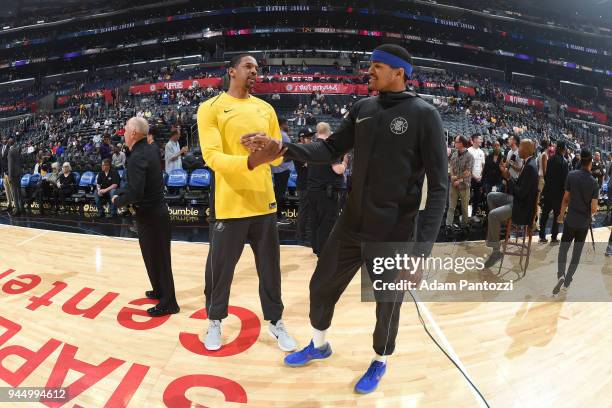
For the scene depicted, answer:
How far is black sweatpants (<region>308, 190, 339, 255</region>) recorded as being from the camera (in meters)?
3.79

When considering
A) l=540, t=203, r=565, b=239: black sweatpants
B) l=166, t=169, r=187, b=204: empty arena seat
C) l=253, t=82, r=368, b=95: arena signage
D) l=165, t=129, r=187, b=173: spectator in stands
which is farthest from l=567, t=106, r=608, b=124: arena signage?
l=165, t=129, r=187, b=173: spectator in stands

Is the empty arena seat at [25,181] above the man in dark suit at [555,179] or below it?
below

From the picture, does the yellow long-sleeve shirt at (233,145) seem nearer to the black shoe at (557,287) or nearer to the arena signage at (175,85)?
the black shoe at (557,287)

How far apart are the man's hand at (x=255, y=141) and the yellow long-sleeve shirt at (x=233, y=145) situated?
0.36 m

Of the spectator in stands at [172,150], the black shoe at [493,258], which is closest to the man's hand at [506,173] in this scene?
the black shoe at [493,258]

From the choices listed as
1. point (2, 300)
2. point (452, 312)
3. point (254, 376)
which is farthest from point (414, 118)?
point (2, 300)

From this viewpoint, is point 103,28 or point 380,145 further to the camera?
point 103,28

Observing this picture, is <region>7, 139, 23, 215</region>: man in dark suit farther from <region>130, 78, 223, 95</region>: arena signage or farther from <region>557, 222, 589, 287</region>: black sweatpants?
<region>130, 78, 223, 95</region>: arena signage

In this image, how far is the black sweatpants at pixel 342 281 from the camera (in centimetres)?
175

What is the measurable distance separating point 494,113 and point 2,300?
947 inches

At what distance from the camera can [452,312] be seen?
113 inches

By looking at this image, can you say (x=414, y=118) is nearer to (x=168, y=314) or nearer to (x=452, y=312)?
(x=452, y=312)

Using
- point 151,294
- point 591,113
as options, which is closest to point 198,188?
point 151,294

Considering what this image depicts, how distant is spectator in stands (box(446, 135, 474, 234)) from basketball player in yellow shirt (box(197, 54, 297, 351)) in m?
3.96
